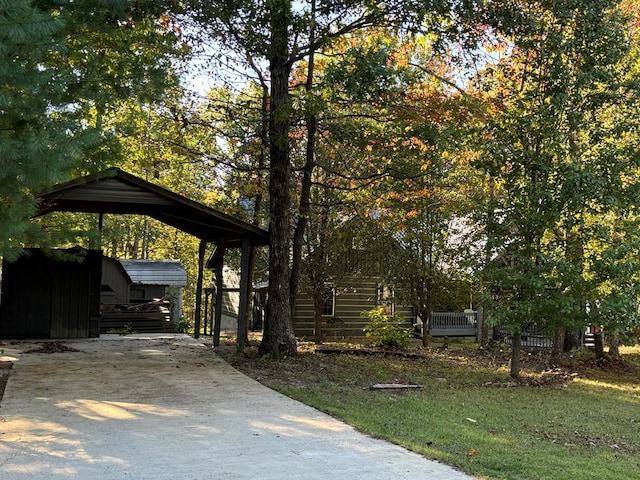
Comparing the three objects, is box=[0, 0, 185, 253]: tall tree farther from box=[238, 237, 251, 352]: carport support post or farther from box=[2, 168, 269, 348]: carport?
box=[238, 237, 251, 352]: carport support post

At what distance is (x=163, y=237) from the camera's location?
107 feet

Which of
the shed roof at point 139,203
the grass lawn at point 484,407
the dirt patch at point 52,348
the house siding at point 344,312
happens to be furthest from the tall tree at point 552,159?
the house siding at point 344,312

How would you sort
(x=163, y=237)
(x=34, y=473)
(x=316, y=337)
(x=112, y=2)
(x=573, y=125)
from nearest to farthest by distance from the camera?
(x=34, y=473)
(x=112, y=2)
(x=573, y=125)
(x=316, y=337)
(x=163, y=237)

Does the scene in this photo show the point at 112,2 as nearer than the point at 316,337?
Yes

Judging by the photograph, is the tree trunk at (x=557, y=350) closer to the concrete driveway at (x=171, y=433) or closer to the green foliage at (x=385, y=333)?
the green foliage at (x=385, y=333)

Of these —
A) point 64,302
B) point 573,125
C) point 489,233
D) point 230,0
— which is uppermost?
point 230,0

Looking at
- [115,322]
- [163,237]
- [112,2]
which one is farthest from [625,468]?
[163,237]

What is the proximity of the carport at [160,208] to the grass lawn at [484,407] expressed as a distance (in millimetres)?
1971

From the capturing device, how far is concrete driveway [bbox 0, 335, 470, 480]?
4.96 meters

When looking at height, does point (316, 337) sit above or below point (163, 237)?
below

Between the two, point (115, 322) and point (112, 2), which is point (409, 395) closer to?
point (112, 2)

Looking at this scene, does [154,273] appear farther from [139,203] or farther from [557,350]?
[557,350]

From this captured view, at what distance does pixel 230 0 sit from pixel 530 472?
8.38 meters

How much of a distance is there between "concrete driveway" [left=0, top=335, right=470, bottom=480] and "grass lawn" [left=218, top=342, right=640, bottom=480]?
0.52 meters
